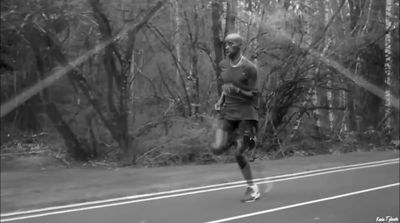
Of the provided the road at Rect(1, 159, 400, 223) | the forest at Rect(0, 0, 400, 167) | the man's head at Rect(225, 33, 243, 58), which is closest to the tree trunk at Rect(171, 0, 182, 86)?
the forest at Rect(0, 0, 400, 167)

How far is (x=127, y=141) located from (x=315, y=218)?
6.98 meters

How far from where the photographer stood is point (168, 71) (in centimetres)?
1427

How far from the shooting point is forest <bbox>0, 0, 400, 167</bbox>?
39.4 feet

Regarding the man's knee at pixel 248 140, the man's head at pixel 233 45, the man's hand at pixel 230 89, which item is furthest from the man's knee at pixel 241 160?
the man's head at pixel 233 45

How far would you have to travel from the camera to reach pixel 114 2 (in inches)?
458

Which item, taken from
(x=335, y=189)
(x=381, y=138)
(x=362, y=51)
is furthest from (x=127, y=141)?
(x=381, y=138)

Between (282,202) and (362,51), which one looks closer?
(282,202)

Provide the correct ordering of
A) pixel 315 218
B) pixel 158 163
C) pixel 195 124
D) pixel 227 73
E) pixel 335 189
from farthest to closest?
pixel 195 124 → pixel 158 163 → pixel 335 189 → pixel 227 73 → pixel 315 218

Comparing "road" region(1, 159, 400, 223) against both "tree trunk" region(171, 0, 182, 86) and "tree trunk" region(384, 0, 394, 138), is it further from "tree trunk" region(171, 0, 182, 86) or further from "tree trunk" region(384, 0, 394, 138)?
"tree trunk" region(384, 0, 394, 138)

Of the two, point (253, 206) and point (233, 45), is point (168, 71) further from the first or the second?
point (253, 206)

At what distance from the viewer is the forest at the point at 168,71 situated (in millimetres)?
12000

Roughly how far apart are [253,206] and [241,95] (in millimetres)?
1336

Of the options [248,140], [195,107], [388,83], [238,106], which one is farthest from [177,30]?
[388,83]

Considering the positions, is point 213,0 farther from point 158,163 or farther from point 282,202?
point 282,202
